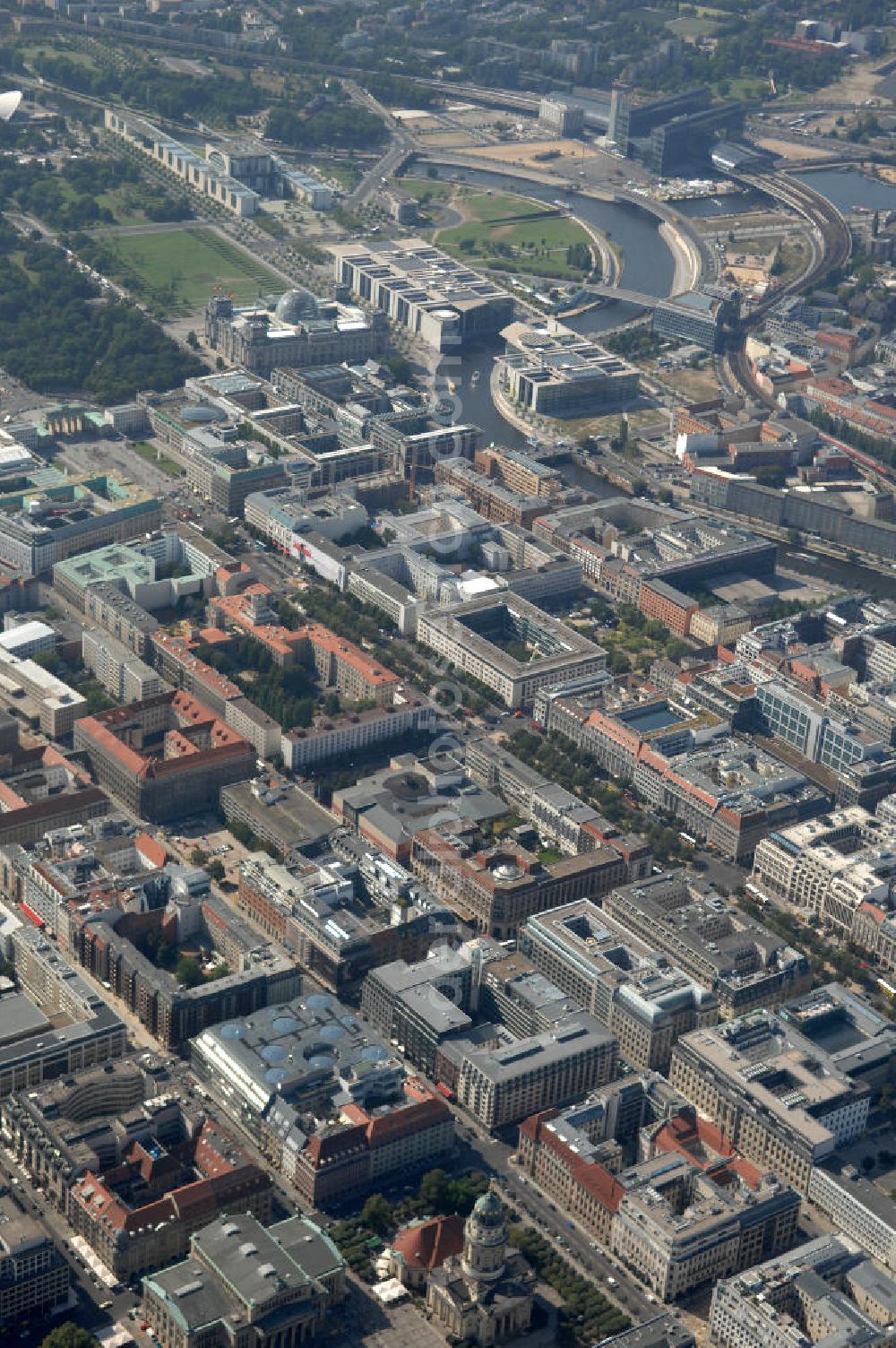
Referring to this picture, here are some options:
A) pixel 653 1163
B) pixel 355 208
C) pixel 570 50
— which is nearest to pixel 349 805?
pixel 653 1163

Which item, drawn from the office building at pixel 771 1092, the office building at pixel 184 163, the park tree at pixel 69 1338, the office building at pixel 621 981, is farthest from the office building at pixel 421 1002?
the office building at pixel 184 163

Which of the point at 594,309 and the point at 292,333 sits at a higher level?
the point at 292,333

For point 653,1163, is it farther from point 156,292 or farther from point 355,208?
point 355,208

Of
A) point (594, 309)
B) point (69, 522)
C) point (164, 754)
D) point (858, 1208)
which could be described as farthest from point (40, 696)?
point (594, 309)

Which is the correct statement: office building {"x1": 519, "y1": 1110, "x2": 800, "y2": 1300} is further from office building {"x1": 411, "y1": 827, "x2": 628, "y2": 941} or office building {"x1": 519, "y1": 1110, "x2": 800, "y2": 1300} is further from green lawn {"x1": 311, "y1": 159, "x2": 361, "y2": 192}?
green lawn {"x1": 311, "y1": 159, "x2": 361, "y2": 192}

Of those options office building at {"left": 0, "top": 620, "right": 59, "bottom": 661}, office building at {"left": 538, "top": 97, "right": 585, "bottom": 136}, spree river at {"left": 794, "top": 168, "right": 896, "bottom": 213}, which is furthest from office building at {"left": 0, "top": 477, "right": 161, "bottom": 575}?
office building at {"left": 538, "top": 97, "right": 585, "bottom": 136}

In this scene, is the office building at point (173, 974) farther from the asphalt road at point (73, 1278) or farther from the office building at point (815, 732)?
the office building at point (815, 732)

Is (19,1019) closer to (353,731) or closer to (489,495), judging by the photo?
(353,731)
